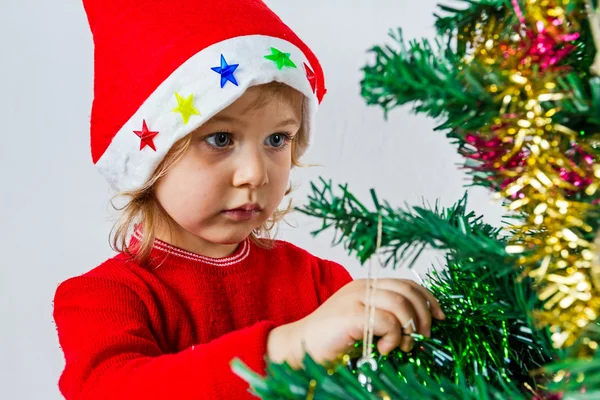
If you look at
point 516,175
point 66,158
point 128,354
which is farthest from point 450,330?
point 66,158

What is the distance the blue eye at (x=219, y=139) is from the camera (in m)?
0.71

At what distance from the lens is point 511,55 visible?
0.35 meters

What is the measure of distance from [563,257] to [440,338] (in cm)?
14

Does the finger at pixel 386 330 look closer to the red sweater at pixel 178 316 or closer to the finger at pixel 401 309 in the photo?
the finger at pixel 401 309

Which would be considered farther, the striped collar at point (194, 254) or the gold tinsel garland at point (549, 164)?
the striped collar at point (194, 254)

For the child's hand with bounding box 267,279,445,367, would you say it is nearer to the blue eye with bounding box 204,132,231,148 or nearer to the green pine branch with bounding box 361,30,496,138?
the green pine branch with bounding box 361,30,496,138

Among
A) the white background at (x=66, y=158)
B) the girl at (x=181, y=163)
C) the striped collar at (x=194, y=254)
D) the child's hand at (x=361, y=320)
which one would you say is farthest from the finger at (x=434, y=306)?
the white background at (x=66, y=158)

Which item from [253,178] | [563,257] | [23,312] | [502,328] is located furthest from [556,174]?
[23,312]

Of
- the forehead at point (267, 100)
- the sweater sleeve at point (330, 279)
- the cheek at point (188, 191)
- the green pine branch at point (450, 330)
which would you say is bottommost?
the green pine branch at point (450, 330)

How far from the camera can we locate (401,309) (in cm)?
45

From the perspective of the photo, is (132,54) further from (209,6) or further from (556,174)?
(556,174)

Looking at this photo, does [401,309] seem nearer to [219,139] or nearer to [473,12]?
[473,12]

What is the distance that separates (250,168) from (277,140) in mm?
69

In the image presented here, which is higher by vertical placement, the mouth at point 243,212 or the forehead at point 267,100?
the forehead at point 267,100
